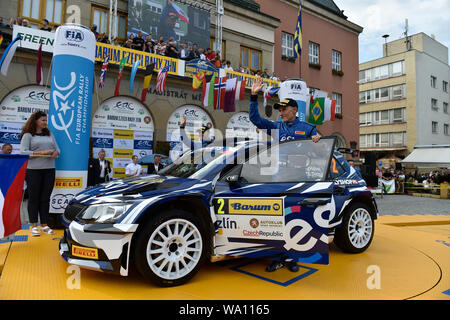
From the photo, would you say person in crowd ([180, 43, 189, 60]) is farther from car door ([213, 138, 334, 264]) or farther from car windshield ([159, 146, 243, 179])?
car door ([213, 138, 334, 264])

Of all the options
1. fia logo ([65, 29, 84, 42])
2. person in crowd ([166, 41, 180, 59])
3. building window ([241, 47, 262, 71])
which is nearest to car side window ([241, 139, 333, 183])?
fia logo ([65, 29, 84, 42])

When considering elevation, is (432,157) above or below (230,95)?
below

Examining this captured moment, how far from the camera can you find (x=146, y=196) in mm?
2961

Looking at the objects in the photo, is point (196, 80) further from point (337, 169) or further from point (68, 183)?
point (337, 169)

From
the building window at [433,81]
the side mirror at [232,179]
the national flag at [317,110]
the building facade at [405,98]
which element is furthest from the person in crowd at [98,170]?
the building window at [433,81]

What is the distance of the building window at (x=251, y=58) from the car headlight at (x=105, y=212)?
15.6m

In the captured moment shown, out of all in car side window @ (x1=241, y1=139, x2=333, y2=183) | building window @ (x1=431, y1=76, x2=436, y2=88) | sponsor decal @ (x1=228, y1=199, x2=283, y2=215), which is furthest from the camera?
building window @ (x1=431, y1=76, x2=436, y2=88)

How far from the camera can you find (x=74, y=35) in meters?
5.40

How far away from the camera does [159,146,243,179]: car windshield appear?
3501mm

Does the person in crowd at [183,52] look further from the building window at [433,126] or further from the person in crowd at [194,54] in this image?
the building window at [433,126]

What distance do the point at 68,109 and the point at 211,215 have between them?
3.67 m

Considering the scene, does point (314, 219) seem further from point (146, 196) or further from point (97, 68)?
point (97, 68)

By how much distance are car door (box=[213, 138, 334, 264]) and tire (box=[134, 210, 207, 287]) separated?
10.0 inches

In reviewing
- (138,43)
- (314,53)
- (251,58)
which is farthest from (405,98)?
(138,43)
